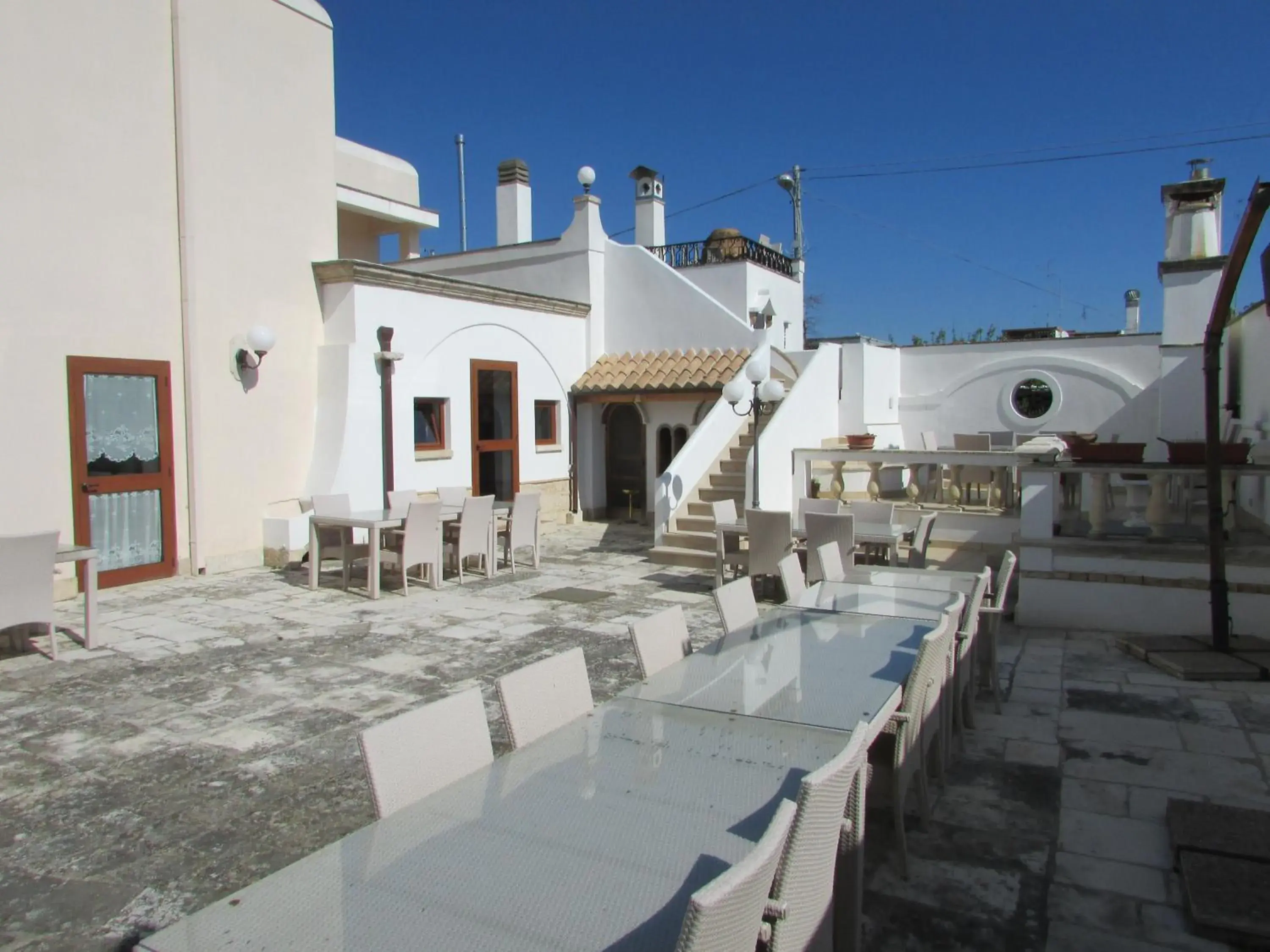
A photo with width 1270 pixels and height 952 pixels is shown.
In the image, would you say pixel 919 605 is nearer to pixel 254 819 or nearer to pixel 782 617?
pixel 782 617

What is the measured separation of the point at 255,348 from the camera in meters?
9.12

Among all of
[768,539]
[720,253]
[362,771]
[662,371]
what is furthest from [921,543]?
[720,253]

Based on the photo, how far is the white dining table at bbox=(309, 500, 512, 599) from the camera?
8.00 m

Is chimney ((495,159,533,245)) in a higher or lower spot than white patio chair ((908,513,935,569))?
higher

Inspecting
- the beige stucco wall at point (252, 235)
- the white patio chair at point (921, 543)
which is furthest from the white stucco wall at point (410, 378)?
the white patio chair at point (921, 543)

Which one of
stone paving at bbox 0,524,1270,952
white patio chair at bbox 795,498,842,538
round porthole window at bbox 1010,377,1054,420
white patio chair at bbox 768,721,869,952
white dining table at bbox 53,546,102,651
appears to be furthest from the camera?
round porthole window at bbox 1010,377,1054,420

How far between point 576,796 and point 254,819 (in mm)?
2084

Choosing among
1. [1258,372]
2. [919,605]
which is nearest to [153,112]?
[919,605]

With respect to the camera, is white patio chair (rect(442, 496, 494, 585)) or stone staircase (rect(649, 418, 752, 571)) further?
stone staircase (rect(649, 418, 752, 571))

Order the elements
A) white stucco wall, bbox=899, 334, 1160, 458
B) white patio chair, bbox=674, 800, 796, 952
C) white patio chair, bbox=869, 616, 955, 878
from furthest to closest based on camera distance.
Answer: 1. white stucco wall, bbox=899, 334, 1160, 458
2. white patio chair, bbox=869, 616, 955, 878
3. white patio chair, bbox=674, 800, 796, 952

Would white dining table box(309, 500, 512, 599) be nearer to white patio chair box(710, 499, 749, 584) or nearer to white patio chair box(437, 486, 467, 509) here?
white patio chair box(437, 486, 467, 509)

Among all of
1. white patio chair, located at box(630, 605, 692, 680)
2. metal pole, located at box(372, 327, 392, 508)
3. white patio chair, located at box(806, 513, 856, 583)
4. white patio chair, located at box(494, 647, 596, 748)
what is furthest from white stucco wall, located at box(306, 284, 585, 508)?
white patio chair, located at box(494, 647, 596, 748)

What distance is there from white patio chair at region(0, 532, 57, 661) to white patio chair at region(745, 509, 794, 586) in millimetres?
5301

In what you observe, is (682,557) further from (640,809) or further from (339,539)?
(640,809)
